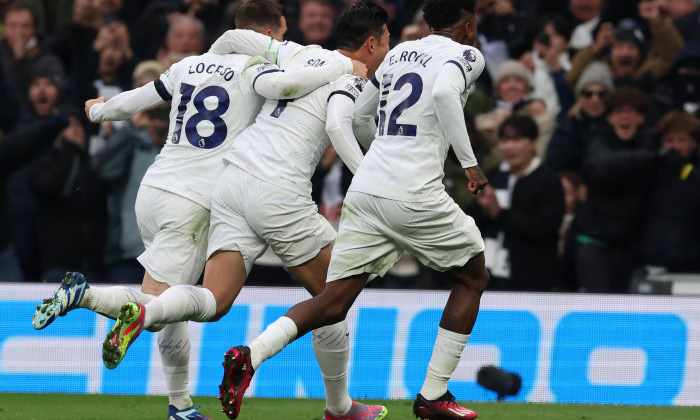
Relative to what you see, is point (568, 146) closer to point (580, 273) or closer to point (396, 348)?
point (580, 273)

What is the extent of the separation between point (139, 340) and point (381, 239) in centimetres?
294

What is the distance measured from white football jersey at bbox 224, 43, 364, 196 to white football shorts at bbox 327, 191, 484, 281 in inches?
16.1

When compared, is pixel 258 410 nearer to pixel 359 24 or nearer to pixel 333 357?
pixel 333 357

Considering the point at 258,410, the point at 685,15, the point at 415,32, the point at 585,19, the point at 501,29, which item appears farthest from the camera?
the point at 501,29

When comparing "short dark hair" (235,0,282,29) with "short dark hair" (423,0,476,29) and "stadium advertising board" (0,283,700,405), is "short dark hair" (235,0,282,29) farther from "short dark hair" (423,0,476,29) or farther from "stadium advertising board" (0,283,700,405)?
"stadium advertising board" (0,283,700,405)

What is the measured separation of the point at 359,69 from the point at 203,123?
36.4 inches

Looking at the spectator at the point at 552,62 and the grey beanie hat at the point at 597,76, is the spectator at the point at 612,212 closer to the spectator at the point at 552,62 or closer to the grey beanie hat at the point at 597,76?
the grey beanie hat at the point at 597,76

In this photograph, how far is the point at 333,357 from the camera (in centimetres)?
663

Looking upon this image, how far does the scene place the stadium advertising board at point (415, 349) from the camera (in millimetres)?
8469

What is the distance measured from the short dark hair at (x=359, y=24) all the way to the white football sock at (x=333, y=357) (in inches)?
62.2

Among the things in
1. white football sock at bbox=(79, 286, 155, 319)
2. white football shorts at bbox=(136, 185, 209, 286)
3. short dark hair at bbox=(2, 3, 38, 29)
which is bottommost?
white football sock at bbox=(79, 286, 155, 319)

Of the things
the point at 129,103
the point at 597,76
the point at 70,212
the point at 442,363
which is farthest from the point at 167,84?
the point at 597,76

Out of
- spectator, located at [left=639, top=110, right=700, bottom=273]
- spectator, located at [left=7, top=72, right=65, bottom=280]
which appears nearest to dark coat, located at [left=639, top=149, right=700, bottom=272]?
spectator, located at [left=639, top=110, right=700, bottom=273]

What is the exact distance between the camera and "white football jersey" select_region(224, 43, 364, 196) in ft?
21.1
